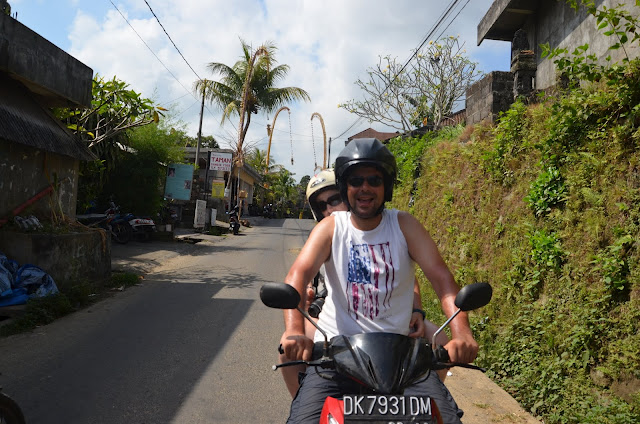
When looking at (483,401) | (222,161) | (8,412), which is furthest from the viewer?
(222,161)

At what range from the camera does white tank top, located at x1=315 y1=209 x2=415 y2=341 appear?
2.27 metres

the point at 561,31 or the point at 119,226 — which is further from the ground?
the point at 561,31

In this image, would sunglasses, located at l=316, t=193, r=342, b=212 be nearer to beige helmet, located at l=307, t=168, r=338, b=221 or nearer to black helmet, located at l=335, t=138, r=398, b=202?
beige helmet, located at l=307, t=168, r=338, b=221

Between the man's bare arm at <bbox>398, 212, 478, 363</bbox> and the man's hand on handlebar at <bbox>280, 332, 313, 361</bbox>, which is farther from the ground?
the man's bare arm at <bbox>398, 212, 478, 363</bbox>

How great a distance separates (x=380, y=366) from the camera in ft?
5.82

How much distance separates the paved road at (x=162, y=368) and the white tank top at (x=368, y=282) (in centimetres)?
180

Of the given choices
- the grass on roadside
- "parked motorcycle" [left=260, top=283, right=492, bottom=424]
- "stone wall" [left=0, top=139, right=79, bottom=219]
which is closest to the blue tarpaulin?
the grass on roadside

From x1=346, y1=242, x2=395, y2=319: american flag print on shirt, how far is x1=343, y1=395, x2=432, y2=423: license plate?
24.8 inches

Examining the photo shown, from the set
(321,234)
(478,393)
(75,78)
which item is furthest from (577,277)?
(75,78)

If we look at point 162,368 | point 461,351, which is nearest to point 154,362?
point 162,368

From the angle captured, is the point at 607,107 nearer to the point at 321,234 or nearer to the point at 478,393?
the point at 478,393

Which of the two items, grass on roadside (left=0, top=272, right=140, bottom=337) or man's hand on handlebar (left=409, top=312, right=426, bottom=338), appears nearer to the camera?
man's hand on handlebar (left=409, top=312, right=426, bottom=338)

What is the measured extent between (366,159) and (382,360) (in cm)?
92

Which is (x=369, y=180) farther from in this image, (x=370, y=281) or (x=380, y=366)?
(x=380, y=366)
